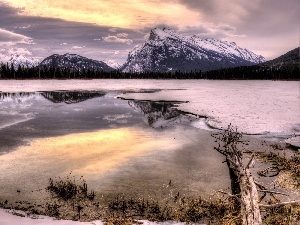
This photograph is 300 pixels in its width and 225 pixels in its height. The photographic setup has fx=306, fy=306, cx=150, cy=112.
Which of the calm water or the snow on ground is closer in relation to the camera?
the snow on ground

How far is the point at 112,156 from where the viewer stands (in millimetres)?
16000

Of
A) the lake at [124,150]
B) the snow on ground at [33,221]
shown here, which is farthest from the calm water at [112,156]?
the snow on ground at [33,221]

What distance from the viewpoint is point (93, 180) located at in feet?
40.4

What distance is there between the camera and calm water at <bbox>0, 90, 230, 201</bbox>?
11.9 meters

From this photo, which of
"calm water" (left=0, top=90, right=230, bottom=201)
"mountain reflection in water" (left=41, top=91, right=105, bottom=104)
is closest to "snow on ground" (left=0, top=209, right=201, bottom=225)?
"calm water" (left=0, top=90, right=230, bottom=201)

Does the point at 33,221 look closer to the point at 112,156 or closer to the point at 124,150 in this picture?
the point at 112,156

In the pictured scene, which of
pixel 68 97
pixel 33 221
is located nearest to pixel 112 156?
pixel 33 221

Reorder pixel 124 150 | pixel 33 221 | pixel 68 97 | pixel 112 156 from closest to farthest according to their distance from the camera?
1. pixel 33 221
2. pixel 112 156
3. pixel 124 150
4. pixel 68 97

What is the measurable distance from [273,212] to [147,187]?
4.54 meters

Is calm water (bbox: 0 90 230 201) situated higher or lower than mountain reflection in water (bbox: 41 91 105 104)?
lower

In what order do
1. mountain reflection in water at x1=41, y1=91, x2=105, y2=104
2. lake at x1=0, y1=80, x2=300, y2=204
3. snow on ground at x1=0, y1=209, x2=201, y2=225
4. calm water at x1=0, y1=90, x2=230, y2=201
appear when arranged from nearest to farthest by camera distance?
snow on ground at x1=0, y1=209, x2=201, y2=225 < calm water at x1=0, y1=90, x2=230, y2=201 < lake at x1=0, y1=80, x2=300, y2=204 < mountain reflection in water at x1=41, y1=91, x2=105, y2=104

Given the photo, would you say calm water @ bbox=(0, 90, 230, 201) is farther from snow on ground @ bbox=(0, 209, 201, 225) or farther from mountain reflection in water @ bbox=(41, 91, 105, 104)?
mountain reflection in water @ bbox=(41, 91, 105, 104)

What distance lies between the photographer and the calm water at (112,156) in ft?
39.1

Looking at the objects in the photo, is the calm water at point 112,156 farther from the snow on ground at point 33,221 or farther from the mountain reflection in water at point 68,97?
the mountain reflection in water at point 68,97
